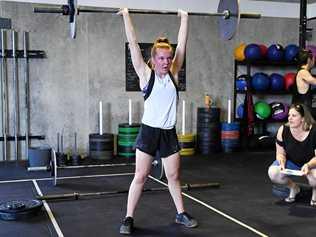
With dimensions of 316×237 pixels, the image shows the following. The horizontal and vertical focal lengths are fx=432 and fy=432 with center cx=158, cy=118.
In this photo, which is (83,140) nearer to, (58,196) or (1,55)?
(1,55)

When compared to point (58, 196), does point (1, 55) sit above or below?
above

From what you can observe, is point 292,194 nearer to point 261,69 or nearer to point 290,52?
point 290,52

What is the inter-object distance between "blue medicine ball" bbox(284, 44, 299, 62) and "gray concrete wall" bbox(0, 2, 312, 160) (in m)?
0.92

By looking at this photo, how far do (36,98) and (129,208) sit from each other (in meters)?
3.54

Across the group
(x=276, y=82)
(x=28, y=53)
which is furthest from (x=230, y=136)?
(x=28, y=53)

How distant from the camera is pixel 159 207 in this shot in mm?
3438

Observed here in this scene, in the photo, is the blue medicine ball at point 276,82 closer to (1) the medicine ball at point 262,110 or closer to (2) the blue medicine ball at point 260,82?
(2) the blue medicine ball at point 260,82

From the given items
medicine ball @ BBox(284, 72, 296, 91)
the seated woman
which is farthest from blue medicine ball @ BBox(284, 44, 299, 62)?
the seated woman

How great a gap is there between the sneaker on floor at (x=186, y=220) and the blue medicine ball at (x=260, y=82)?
386cm

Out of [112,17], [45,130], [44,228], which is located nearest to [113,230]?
[44,228]

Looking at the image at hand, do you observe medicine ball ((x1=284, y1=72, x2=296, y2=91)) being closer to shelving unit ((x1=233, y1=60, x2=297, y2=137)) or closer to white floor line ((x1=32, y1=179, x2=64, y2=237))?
shelving unit ((x1=233, y1=60, x2=297, y2=137))

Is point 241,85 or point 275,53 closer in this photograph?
point 275,53

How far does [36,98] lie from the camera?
19.4 feet

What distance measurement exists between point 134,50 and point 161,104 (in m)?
0.38
